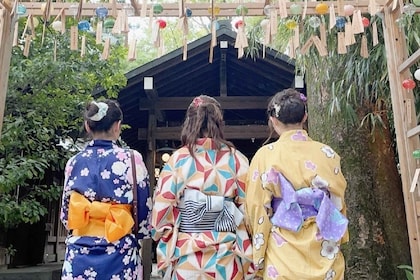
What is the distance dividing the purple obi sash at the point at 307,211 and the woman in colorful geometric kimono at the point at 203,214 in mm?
260

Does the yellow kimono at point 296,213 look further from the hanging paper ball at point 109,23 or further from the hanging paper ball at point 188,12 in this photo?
the hanging paper ball at point 109,23

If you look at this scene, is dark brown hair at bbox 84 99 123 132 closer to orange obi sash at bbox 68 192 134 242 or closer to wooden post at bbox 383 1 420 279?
orange obi sash at bbox 68 192 134 242

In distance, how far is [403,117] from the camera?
101 inches

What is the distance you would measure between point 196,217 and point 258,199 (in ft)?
1.13

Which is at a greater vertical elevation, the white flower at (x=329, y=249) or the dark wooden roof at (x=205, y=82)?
the dark wooden roof at (x=205, y=82)

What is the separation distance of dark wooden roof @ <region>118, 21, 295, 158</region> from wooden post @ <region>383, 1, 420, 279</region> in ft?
11.9

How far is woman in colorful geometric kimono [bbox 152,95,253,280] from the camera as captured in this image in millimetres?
2174

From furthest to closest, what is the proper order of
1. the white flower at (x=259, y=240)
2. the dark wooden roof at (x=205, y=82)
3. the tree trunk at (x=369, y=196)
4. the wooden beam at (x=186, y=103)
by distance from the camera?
1. the wooden beam at (x=186, y=103)
2. the dark wooden roof at (x=205, y=82)
3. the tree trunk at (x=369, y=196)
4. the white flower at (x=259, y=240)

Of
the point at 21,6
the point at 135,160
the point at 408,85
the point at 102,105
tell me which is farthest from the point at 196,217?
the point at 21,6

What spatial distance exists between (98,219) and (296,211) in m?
1.02

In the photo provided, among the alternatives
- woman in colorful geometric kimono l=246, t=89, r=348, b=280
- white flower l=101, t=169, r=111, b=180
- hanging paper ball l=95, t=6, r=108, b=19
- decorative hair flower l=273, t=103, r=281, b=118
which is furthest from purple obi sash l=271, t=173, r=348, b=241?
hanging paper ball l=95, t=6, r=108, b=19

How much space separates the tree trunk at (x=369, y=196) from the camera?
342 centimetres

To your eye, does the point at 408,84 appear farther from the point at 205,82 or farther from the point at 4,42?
the point at 205,82

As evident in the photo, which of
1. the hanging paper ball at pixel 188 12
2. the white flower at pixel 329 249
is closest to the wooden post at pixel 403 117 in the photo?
the white flower at pixel 329 249
